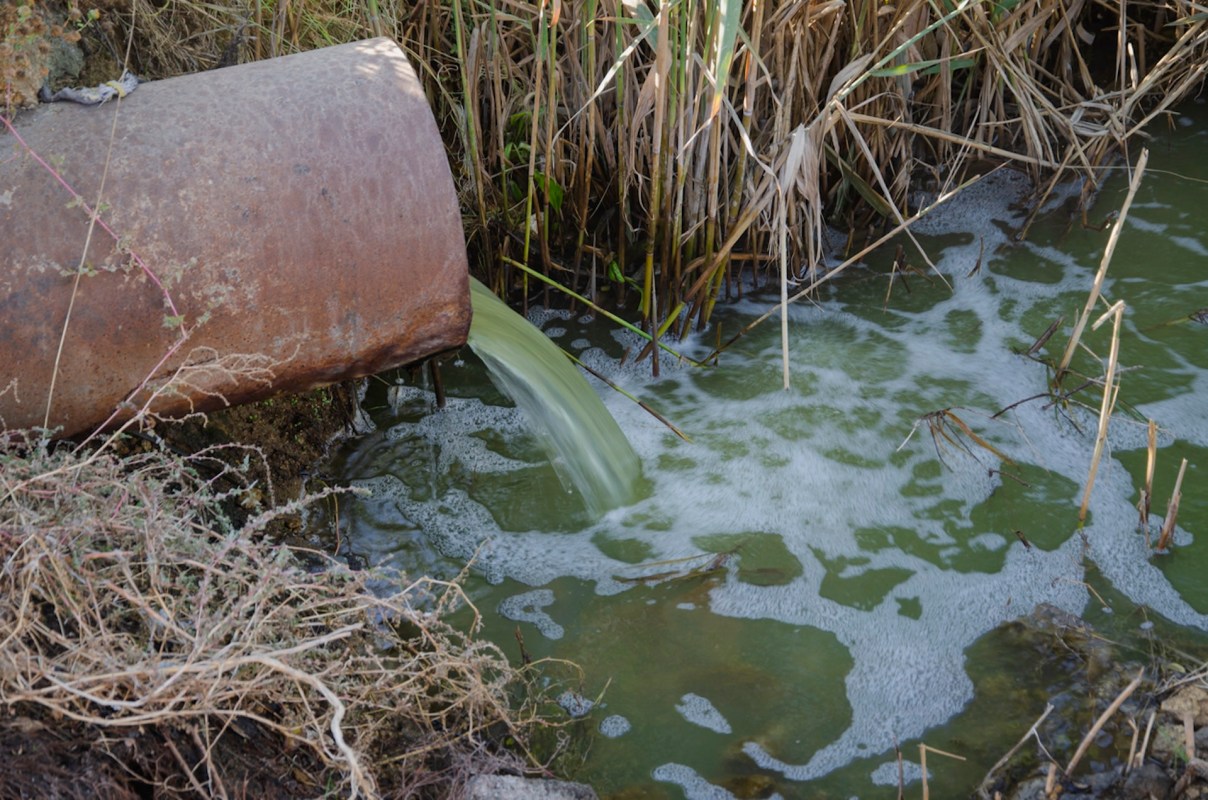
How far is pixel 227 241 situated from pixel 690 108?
4.07 ft

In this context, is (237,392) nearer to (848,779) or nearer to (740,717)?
(740,717)

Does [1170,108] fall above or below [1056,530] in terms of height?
above

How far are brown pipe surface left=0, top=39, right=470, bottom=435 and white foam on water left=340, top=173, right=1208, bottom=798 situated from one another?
0.74 metres

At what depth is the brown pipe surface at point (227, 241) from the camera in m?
1.69

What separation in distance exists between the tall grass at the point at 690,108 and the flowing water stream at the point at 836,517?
28 centimetres

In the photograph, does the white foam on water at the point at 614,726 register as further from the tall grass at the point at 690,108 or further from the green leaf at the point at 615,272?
the green leaf at the point at 615,272

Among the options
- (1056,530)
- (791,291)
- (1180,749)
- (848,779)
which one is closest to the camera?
(1180,749)

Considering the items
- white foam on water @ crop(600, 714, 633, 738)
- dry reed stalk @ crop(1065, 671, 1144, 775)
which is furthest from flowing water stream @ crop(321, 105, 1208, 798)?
dry reed stalk @ crop(1065, 671, 1144, 775)

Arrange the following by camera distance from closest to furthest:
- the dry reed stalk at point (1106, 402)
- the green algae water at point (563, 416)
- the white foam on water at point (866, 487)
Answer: the dry reed stalk at point (1106, 402) → the white foam on water at point (866, 487) → the green algae water at point (563, 416)

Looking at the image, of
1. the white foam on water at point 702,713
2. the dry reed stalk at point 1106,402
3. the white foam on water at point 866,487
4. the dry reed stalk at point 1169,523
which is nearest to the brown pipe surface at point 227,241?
the white foam on water at point 866,487

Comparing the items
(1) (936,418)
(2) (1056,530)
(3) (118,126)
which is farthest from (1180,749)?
(3) (118,126)

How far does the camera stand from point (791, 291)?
3.28 m

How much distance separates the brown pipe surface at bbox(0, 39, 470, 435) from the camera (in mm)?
1694

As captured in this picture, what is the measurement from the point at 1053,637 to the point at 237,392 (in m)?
1.64
